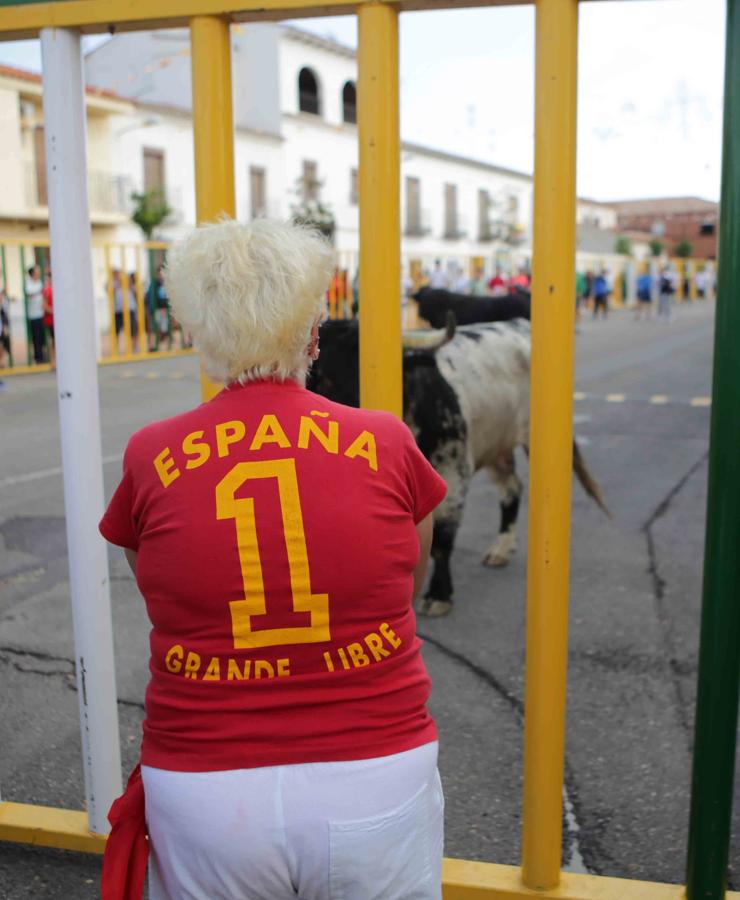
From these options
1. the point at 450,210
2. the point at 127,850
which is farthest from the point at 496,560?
the point at 450,210

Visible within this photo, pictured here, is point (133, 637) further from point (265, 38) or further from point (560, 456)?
point (265, 38)

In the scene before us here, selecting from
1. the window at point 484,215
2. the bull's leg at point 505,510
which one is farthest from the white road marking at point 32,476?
the window at point 484,215

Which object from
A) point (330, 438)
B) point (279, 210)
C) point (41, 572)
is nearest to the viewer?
point (330, 438)

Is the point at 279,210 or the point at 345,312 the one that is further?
the point at 279,210

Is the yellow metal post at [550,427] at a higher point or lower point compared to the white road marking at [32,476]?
higher

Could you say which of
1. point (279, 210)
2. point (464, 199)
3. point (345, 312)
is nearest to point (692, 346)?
point (345, 312)

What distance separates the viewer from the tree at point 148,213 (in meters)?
29.2

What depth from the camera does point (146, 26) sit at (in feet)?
6.69

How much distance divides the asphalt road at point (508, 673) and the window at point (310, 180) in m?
32.7

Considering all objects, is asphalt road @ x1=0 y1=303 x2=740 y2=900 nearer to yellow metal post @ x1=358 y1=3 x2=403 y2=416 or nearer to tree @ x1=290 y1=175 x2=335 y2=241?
yellow metal post @ x1=358 y1=3 x2=403 y2=416

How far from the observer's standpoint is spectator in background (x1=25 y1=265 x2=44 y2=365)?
15766 millimetres

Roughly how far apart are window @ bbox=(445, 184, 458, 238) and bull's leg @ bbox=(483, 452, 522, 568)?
45697mm

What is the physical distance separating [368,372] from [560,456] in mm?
420

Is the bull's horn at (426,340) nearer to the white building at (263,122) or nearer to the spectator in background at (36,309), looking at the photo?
the spectator in background at (36,309)
